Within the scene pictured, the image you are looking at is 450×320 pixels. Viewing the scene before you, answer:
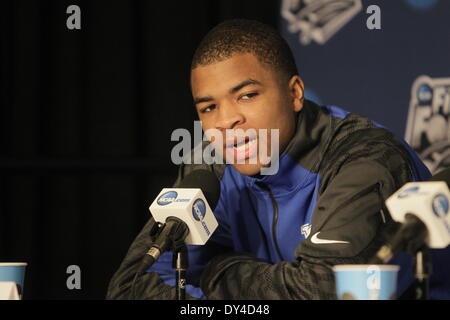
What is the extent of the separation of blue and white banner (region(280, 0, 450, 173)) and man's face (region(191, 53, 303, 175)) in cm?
92

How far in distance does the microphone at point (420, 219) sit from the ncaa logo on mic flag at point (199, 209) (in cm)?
46

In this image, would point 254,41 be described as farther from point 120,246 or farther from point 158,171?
point 120,246

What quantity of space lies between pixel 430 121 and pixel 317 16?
0.62 metres

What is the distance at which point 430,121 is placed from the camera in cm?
274

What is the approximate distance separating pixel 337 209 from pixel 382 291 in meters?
0.50

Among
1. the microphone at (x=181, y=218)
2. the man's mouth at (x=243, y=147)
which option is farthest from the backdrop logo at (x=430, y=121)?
the microphone at (x=181, y=218)

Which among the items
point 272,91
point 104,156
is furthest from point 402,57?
point 104,156

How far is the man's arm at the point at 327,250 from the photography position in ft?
5.10

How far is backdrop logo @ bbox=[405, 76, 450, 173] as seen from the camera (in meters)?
2.73

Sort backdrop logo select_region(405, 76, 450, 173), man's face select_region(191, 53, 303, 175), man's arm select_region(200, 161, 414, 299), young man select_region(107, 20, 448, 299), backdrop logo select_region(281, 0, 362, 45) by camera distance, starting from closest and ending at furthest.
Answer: man's arm select_region(200, 161, 414, 299) < young man select_region(107, 20, 448, 299) < man's face select_region(191, 53, 303, 175) < backdrop logo select_region(405, 76, 450, 173) < backdrop logo select_region(281, 0, 362, 45)

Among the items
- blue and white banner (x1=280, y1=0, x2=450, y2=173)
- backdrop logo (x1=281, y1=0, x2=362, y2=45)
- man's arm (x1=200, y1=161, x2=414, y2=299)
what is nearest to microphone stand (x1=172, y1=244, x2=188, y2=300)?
man's arm (x1=200, y1=161, x2=414, y2=299)

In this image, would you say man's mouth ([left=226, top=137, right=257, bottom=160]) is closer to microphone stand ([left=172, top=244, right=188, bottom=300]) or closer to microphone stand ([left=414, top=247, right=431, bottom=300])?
microphone stand ([left=172, top=244, right=188, bottom=300])

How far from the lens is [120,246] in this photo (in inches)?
120

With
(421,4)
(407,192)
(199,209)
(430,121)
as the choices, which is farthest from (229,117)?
(421,4)
